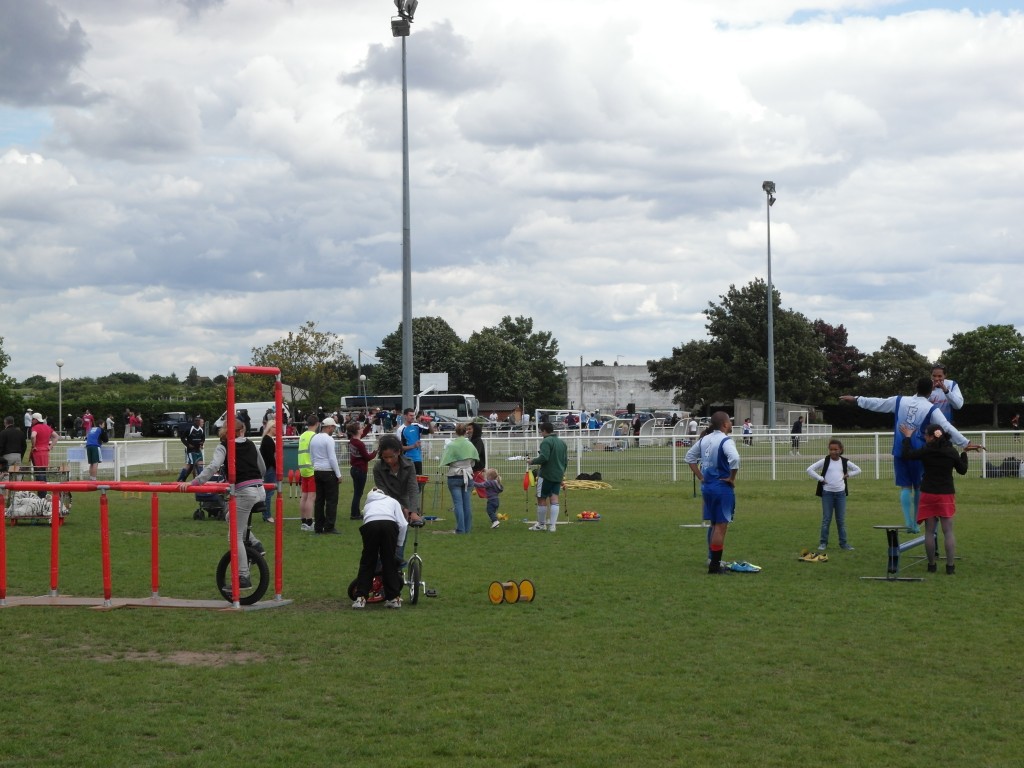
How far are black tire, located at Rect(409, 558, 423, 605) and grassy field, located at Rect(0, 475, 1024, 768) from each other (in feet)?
0.52

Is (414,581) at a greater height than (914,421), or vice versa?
(914,421)

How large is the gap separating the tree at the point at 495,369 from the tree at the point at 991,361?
40713mm

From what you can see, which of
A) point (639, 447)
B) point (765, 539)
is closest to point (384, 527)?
point (765, 539)

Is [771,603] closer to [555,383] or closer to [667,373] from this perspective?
[667,373]

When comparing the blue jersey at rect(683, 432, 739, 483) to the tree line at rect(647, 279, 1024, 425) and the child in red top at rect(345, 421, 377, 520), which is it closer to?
the child in red top at rect(345, 421, 377, 520)

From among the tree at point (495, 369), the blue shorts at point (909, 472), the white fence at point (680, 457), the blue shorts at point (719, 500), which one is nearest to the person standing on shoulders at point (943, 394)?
the blue shorts at point (909, 472)

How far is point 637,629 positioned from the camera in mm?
10234

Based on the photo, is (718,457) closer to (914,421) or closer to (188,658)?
(914,421)

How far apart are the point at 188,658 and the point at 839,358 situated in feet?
301

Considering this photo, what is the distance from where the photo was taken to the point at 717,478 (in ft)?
44.3

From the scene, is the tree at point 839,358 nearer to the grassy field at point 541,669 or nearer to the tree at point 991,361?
the tree at point 991,361

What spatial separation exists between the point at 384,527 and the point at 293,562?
442 cm

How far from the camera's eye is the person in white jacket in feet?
36.9

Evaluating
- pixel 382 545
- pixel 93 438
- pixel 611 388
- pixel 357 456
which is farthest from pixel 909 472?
pixel 611 388
